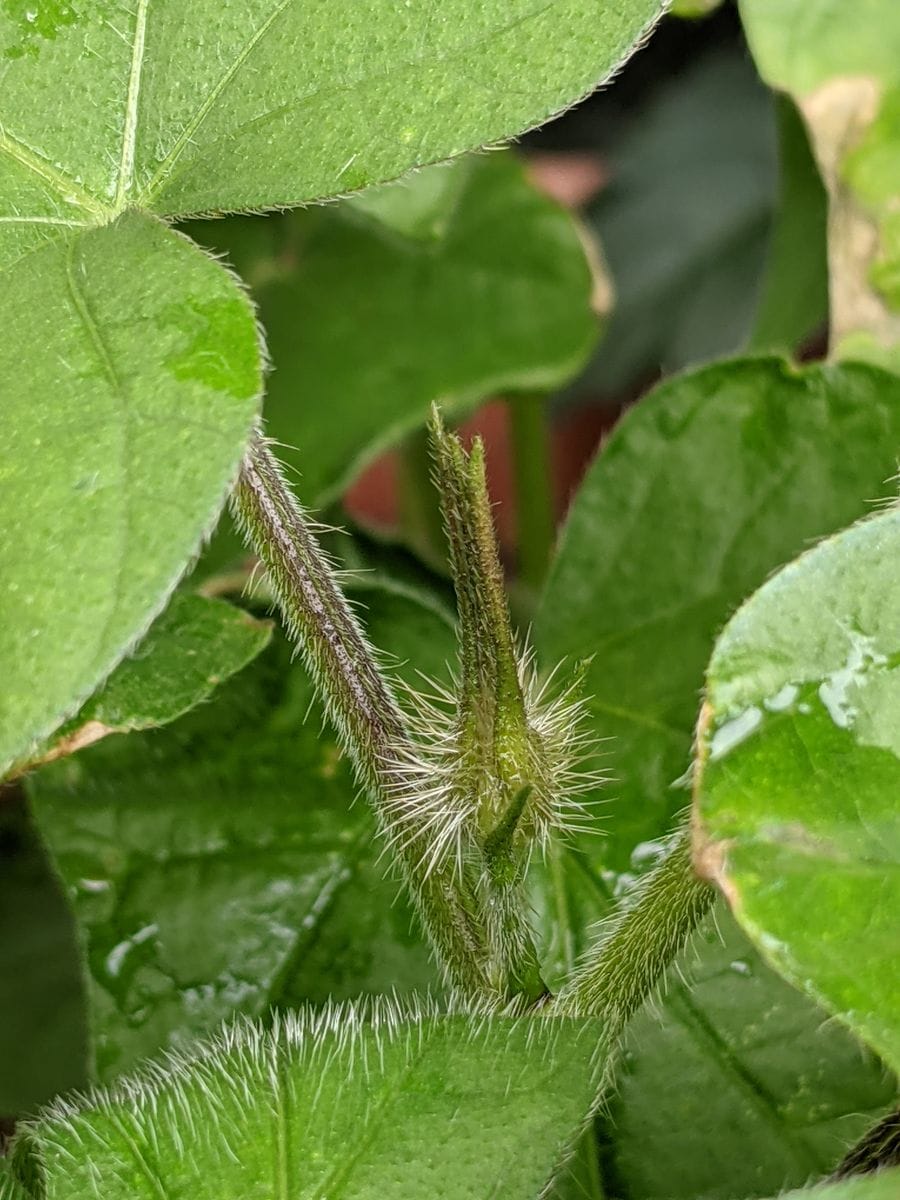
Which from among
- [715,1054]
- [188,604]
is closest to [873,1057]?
[715,1054]

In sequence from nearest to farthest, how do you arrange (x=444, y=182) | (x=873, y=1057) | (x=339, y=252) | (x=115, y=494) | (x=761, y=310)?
(x=115, y=494)
(x=873, y=1057)
(x=444, y=182)
(x=761, y=310)
(x=339, y=252)

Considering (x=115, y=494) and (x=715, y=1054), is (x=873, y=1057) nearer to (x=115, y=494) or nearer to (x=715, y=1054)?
(x=715, y=1054)

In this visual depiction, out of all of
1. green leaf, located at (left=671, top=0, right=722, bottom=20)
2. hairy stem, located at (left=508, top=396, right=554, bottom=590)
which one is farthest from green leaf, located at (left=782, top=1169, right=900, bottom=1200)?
hairy stem, located at (left=508, top=396, right=554, bottom=590)

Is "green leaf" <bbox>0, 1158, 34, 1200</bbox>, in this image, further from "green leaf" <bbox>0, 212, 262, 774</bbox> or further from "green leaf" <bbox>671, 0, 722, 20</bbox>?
"green leaf" <bbox>671, 0, 722, 20</bbox>

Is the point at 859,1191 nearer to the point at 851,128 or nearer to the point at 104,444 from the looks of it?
→ the point at 104,444

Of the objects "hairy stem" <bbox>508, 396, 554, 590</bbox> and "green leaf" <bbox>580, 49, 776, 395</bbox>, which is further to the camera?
"green leaf" <bbox>580, 49, 776, 395</bbox>

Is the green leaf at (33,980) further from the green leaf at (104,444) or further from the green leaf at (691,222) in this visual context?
the green leaf at (691,222)

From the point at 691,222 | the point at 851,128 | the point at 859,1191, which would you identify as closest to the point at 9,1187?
the point at 859,1191
